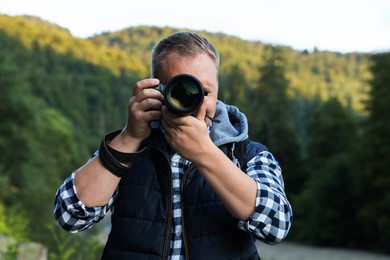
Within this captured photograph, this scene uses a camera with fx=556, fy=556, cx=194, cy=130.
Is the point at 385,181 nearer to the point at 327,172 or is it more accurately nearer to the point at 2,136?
the point at 327,172

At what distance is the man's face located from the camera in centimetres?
Result: 163

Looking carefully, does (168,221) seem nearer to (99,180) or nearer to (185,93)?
(99,180)

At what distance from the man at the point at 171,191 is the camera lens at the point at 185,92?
0.09 meters

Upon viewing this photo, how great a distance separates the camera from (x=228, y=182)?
1498mm

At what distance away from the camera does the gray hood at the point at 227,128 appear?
1655 millimetres

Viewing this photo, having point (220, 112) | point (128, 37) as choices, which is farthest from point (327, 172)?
point (128, 37)

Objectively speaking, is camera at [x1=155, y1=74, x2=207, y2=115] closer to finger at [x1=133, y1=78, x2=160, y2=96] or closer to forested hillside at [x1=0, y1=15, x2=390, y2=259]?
finger at [x1=133, y1=78, x2=160, y2=96]

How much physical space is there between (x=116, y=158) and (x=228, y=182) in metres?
0.35

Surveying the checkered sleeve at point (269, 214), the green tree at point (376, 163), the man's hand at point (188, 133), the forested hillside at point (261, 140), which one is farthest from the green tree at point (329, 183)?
the man's hand at point (188, 133)

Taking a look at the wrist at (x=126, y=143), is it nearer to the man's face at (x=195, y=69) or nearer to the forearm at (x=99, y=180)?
the forearm at (x=99, y=180)

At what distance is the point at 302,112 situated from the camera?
6072cm

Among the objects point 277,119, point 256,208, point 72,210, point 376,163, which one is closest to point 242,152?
point 256,208

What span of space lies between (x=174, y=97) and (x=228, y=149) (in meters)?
0.31

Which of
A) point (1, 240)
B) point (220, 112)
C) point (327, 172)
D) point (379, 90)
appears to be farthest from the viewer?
point (327, 172)
